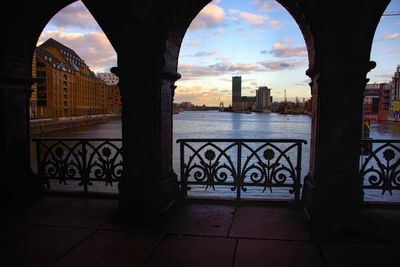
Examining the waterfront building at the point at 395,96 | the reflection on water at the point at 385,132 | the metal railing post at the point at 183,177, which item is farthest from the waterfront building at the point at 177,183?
the waterfront building at the point at 395,96

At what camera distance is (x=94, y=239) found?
409 cm

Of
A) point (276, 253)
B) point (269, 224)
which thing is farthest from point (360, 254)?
point (269, 224)

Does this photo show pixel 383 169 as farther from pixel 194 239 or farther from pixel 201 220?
pixel 194 239

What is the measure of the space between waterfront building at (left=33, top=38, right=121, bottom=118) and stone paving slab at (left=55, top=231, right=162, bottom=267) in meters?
71.2

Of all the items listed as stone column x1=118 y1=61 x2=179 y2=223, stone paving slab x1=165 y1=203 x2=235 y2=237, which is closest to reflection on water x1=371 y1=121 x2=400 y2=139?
stone paving slab x1=165 y1=203 x2=235 y2=237

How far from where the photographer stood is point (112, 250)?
12.4ft

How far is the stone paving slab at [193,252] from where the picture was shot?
3.46m

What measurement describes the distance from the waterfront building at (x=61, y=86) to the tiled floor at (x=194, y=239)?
7048 centimetres

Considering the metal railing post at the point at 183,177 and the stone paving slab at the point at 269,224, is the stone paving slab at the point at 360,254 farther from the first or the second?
the metal railing post at the point at 183,177

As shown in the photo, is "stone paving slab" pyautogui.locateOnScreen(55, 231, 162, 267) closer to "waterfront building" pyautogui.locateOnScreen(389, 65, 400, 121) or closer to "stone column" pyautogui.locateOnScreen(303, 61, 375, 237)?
"stone column" pyautogui.locateOnScreen(303, 61, 375, 237)

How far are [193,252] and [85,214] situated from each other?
2.12m

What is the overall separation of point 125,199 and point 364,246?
10.7ft

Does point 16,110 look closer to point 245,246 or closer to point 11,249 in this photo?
point 11,249

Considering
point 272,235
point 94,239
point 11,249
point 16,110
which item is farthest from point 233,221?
point 16,110
